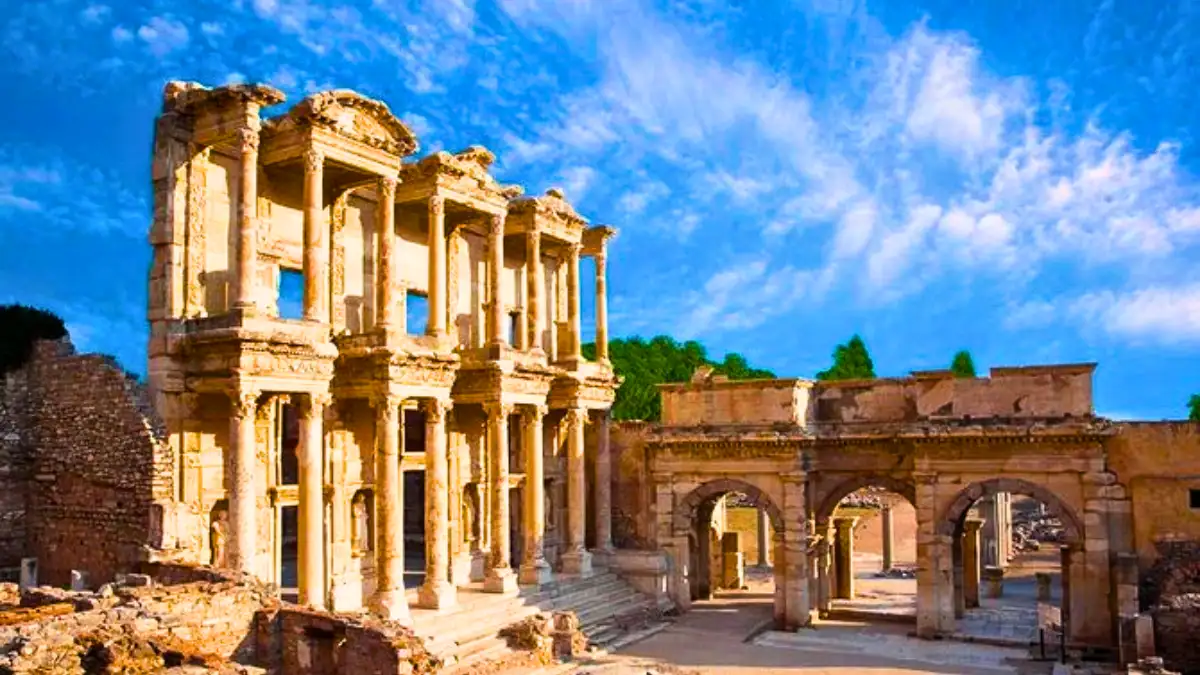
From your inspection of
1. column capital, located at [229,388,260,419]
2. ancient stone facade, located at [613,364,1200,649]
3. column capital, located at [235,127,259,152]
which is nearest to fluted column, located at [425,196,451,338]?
column capital, located at [235,127,259,152]

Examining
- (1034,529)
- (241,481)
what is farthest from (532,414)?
(1034,529)

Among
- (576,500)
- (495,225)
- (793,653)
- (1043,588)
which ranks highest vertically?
(495,225)

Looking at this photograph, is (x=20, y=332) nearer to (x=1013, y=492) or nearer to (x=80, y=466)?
(x=80, y=466)

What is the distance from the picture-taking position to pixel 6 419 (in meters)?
21.2

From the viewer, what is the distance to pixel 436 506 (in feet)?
79.6

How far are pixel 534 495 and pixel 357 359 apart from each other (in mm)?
7584

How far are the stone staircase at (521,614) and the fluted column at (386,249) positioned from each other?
6992 millimetres

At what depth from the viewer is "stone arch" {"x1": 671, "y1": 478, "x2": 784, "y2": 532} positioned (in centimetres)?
2798

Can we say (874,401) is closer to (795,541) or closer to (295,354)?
(795,541)

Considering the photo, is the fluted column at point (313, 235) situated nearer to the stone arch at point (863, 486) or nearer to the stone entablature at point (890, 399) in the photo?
the stone entablature at point (890, 399)

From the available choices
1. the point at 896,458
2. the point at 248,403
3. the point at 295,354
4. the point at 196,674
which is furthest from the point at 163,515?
the point at 896,458

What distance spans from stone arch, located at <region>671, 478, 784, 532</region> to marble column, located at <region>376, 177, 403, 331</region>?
10868 millimetres

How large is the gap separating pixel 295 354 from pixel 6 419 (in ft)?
22.0

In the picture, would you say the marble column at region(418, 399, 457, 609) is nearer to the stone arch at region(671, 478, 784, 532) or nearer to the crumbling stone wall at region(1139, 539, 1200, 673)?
the stone arch at region(671, 478, 784, 532)
